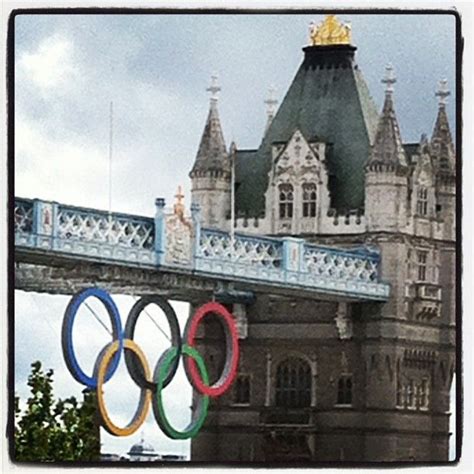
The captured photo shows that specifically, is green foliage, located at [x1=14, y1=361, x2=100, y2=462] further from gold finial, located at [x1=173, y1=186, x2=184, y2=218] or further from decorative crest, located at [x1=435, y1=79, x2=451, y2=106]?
decorative crest, located at [x1=435, y1=79, x2=451, y2=106]

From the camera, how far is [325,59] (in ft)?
23.4

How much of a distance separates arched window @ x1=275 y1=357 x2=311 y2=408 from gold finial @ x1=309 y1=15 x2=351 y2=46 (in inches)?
30.3

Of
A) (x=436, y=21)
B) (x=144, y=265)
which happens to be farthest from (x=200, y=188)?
(x=436, y=21)

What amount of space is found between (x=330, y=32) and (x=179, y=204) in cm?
55

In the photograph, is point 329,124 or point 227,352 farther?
point 329,124

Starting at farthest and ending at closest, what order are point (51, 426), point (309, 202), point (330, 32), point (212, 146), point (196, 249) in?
point (309, 202) → point (196, 249) → point (212, 146) → point (330, 32) → point (51, 426)

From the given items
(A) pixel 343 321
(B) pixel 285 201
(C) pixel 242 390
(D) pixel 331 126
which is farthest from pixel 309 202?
(C) pixel 242 390

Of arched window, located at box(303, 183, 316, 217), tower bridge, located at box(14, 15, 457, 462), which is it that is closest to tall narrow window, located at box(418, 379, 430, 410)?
tower bridge, located at box(14, 15, 457, 462)

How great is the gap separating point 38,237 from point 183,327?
43 cm

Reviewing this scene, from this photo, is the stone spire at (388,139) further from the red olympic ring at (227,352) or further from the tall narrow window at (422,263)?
the red olympic ring at (227,352)

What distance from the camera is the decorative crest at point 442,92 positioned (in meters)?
6.99

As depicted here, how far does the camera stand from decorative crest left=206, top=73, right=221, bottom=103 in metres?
7.01

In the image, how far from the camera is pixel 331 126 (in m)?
7.26

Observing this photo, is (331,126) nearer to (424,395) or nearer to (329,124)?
(329,124)
